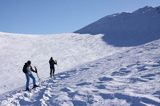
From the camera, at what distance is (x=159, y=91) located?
48.3 feet

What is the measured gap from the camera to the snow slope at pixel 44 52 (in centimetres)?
3812

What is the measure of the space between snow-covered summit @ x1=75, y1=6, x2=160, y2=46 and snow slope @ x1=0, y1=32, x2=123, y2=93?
262 centimetres

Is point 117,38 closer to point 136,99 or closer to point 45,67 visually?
point 45,67

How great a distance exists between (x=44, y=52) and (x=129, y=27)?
17475 mm

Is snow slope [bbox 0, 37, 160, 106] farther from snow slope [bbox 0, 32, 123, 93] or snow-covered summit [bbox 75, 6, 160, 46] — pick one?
snow-covered summit [bbox 75, 6, 160, 46]

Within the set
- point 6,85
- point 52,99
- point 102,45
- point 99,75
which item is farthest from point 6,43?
point 52,99

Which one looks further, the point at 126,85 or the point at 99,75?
the point at 99,75

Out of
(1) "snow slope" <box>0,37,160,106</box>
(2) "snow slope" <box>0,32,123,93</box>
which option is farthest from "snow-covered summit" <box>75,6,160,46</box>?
(1) "snow slope" <box>0,37,160,106</box>

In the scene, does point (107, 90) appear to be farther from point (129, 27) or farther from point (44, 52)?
point (129, 27)

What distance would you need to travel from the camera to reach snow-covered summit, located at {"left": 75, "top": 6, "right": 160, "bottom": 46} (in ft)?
172

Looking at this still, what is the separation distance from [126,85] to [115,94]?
154 centimetres

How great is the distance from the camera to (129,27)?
60500 mm

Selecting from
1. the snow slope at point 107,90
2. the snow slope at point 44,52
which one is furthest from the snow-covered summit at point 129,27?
the snow slope at point 107,90

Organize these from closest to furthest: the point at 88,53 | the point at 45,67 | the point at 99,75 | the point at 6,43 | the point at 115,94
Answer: the point at 115,94 → the point at 99,75 → the point at 45,67 → the point at 88,53 → the point at 6,43
